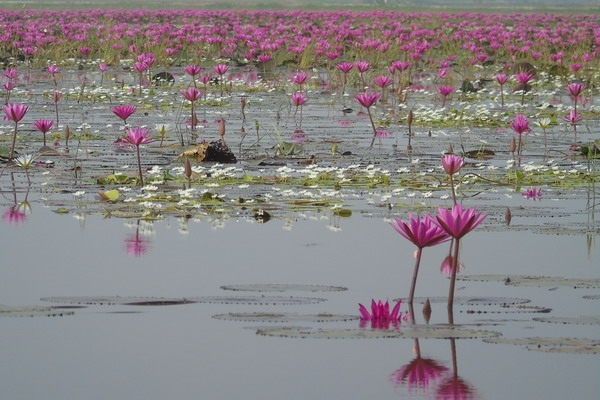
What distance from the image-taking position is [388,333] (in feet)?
10.9

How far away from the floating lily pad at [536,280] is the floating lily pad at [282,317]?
744mm

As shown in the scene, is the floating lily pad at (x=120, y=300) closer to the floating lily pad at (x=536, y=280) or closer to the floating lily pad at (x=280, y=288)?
the floating lily pad at (x=280, y=288)

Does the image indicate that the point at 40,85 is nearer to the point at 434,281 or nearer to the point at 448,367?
the point at 434,281

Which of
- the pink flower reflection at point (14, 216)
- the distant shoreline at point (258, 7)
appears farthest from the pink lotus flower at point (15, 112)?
the distant shoreline at point (258, 7)

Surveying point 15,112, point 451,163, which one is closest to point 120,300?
point 451,163

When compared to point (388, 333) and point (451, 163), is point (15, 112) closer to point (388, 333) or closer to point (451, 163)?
point (451, 163)

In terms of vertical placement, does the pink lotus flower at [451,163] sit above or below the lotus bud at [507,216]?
above

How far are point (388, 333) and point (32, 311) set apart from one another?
3.33ft

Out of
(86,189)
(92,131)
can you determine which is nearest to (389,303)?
(86,189)

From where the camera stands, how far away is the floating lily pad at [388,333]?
3305mm

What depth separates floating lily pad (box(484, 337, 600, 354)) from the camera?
3.24 meters

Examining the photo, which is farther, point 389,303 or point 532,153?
point 532,153

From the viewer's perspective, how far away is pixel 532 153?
8.21m

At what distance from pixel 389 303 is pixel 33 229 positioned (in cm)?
193
